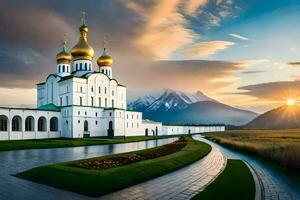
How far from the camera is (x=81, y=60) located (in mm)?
78000

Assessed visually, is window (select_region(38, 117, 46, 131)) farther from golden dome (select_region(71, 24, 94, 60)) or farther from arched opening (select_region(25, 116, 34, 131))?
golden dome (select_region(71, 24, 94, 60))

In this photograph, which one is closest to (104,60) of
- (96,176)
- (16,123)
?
(16,123)

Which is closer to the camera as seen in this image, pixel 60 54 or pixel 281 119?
pixel 60 54

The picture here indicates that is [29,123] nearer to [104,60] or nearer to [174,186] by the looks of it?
[104,60]

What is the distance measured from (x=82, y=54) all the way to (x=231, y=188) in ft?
227

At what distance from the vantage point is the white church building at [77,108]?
6112cm

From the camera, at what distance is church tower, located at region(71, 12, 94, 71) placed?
252ft

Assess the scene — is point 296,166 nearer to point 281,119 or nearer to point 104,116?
point 104,116

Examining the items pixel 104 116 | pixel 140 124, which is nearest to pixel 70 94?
pixel 104 116

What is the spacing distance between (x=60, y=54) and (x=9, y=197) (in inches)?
2823

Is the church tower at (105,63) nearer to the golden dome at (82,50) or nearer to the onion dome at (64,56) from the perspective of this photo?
the golden dome at (82,50)

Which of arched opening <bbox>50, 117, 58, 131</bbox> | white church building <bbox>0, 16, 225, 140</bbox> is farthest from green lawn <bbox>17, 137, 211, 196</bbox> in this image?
arched opening <bbox>50, 117, 58, 131</bbox>

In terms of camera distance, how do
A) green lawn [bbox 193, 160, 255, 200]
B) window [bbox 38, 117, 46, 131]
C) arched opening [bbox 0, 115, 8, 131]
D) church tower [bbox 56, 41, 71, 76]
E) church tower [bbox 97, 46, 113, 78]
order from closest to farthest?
1. green lawn [bbox 193, 160, 255, 200]
2. arched opening [bbox 0, 115, 8, 131]
3. window [bbox 38, 117, 46, 131]
4. church tower [bbox 56, 41, 71, 76]
5. church tower [bbox 97, 46, 113, 78]

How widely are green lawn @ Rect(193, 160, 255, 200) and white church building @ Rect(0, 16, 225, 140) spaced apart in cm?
5003
